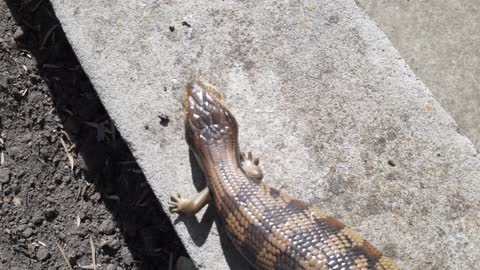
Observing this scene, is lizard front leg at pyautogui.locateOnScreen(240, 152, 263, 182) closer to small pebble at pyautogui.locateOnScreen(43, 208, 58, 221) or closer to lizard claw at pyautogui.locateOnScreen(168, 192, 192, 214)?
lizard claw at pyautogui.locateOnScreen(168, 192, 192, 214)

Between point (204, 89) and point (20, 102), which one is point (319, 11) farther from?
point (20, 102)

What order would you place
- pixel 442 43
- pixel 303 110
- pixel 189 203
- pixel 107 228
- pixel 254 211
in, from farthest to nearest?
pixel 442 43, pixel 107 228, pixel 303 110, pixel 189 203, pixel 254 211

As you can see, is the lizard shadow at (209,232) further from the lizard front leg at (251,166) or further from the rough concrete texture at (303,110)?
the lizard front leg at (251,166)

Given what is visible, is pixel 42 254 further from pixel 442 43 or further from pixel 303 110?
pixel 442 43

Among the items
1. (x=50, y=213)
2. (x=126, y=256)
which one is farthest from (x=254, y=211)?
(x=50, y=213)

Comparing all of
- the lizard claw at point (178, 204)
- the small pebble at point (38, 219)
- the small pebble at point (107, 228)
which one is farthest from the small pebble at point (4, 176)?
the lizard claw at point (178, 204)

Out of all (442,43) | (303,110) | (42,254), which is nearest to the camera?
(303,110)
